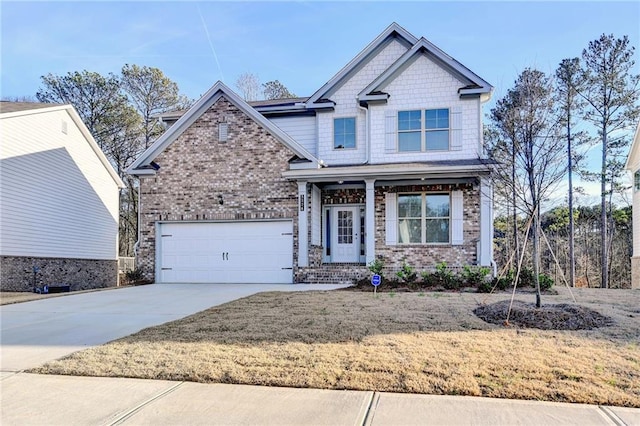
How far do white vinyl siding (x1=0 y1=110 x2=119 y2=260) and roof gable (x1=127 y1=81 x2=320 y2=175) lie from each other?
13.8 ft

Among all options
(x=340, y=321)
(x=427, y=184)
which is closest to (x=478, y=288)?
(x=427, y=184)

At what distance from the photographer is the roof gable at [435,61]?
14.7 metres

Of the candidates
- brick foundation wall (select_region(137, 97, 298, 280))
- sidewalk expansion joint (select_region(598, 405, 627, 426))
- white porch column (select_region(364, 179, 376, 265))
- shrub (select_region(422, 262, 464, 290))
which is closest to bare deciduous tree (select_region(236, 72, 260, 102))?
brick foundation wall (select_region(137, 97, 298, 280))

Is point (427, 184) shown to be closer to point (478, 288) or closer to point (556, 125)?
point (478, 288)

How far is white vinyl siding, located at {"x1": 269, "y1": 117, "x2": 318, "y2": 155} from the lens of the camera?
16.6 metres

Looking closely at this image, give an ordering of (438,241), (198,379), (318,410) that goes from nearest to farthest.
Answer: (318,410), (198,379), (438,241)

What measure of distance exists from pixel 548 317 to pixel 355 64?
1173cm

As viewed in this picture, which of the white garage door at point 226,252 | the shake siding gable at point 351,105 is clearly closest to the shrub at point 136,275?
the white garage door at point 226,252

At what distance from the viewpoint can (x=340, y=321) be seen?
690 cm

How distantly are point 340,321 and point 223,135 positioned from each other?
973cm

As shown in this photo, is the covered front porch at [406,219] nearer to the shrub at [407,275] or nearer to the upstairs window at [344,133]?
the shrub at [407,275]

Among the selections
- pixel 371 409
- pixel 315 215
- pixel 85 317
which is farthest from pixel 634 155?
pixel 85 317

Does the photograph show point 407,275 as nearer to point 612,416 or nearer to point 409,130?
point 409,130

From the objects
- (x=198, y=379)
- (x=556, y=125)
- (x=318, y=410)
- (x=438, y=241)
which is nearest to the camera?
(x=318, y=410)
